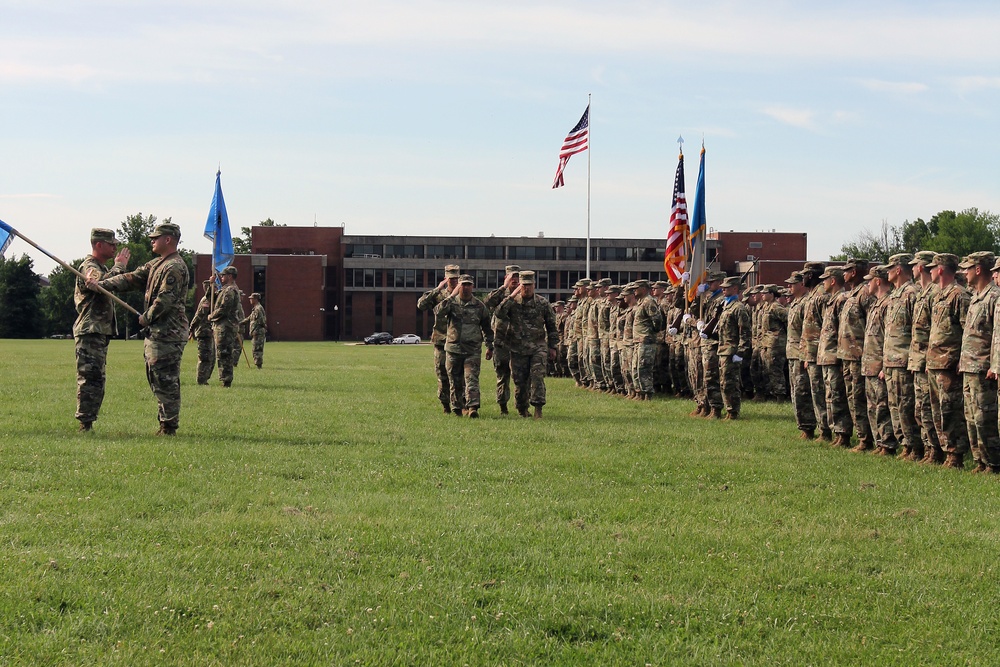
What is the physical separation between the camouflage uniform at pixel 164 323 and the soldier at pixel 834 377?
26.7 feet

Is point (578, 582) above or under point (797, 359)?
under

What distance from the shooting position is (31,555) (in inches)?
255

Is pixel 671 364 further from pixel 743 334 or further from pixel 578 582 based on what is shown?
pixel 578 582

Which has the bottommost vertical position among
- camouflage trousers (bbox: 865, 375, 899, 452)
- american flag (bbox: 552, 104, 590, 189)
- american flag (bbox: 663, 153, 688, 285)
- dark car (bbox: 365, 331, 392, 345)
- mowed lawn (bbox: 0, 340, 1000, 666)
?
dark car (bbox: 365, 331, 392, 345)

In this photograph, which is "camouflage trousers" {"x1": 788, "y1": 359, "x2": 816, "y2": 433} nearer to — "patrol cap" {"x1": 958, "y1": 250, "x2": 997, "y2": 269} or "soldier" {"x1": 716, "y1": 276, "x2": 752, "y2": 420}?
"soldier" {"x1": 716, "y1": 276, "x2": 752, "y2": 420}

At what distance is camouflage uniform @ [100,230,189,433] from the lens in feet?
40.4

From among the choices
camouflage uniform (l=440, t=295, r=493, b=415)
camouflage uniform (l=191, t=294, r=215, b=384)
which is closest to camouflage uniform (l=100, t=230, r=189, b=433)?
camouflage uniform (l=440, t=295, r=493, b=415)

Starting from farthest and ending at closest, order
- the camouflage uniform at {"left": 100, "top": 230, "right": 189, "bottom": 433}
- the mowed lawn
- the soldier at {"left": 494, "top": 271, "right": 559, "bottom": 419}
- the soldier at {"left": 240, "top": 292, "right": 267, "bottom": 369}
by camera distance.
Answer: the soldier at {"left": 240, "top": 292, "right": 267, "bottom": 369}
the soldier at {"left": 494, "top": 271, "right": 559, "bottom": 419}
the camouflage uniform at {"left": 100, "top": 230, "right": 189, "bottom": 433}
the mowed lawn

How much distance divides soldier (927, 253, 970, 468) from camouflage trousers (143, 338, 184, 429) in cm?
870

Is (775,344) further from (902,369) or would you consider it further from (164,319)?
(164,319)

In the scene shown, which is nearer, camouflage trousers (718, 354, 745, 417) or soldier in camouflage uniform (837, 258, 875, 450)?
soldier in camouflage uniform (837, 258, 875, 450)

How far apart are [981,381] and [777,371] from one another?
9.53 meters

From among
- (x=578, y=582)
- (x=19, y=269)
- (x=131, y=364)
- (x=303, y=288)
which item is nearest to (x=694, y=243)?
(x=578, y=582)

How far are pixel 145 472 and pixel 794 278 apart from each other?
10.8 m
